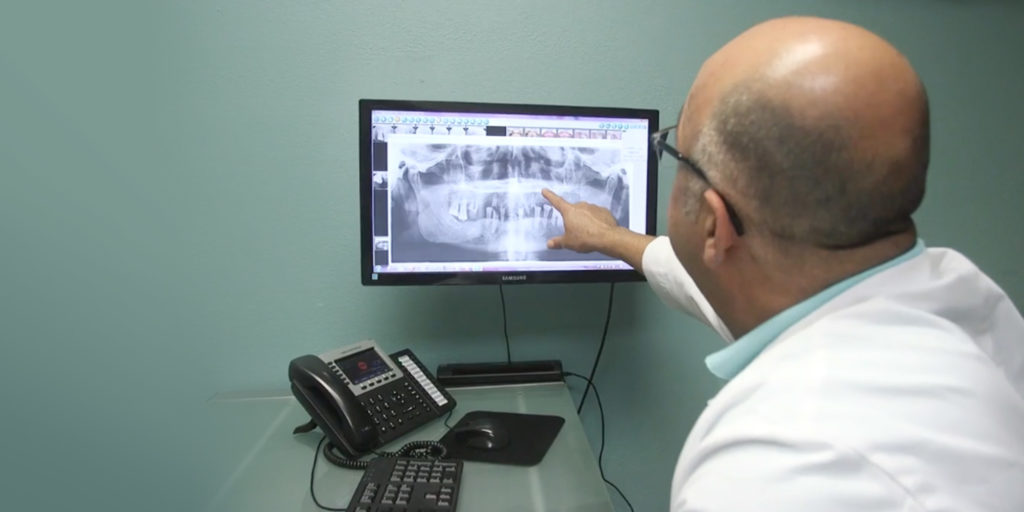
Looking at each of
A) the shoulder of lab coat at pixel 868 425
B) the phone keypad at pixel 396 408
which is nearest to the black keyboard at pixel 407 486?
the phone keypad at pixel 396 408

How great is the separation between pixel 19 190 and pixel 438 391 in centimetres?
102

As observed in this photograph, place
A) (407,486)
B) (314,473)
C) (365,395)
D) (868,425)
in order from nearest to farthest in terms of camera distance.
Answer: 1. (868,425)
2. (407,486)
3. (314,473)
4. (365,395)

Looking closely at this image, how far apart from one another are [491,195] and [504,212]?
45 mm

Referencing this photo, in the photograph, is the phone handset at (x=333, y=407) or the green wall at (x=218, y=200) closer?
the phone handset at (x=333, y=407)

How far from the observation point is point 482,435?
107 cm

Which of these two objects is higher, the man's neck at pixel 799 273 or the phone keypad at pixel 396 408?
the man's neck at pixel 799 273

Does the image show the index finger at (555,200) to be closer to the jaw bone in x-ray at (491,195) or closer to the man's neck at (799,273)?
the jaw bone in x-ray at (491,195)

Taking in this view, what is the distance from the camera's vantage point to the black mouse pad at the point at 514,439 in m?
1.03

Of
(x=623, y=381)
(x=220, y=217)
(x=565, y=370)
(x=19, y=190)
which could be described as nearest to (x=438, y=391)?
(x=565, y=370)

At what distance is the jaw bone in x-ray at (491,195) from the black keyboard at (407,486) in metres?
0.44

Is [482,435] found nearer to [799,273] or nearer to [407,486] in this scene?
[407,486]

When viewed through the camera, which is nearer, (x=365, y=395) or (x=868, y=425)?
(x=868, y=425)

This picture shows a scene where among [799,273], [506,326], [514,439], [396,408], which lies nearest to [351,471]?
[396,408]

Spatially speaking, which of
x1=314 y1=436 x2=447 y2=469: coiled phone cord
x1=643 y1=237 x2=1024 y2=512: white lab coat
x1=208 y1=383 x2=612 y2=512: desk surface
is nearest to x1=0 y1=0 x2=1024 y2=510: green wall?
x1=208 y1=383 x2=612 y2=512: desk surface
